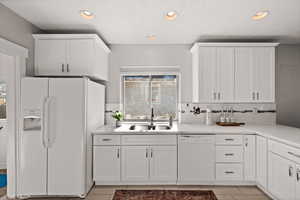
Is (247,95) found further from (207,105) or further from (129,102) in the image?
(129,102)

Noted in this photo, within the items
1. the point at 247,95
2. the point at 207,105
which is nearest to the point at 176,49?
the point at 207,105

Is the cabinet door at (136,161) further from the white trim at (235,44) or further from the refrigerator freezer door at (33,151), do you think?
the white trim at (235,44)

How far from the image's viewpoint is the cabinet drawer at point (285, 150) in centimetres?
234

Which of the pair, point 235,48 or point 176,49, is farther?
point 176,49

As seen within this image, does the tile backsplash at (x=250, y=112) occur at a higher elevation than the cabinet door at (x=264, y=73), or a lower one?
lower

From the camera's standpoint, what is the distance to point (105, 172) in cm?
336

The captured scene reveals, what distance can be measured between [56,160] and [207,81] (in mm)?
2596

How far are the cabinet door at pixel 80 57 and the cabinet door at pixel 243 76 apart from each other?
7.79 feet

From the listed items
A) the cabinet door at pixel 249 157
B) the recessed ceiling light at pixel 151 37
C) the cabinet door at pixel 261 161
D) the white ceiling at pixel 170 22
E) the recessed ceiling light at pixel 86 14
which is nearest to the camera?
the white ceiling at pixel 170 22

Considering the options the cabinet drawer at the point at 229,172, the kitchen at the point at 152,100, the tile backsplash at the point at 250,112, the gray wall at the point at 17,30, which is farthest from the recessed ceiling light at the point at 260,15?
the gray wall at the point at 17,30

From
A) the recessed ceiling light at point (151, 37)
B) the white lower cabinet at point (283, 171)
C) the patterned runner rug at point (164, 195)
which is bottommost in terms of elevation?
the patterned runner rug at point (164, 195)

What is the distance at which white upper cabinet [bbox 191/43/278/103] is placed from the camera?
379 centimetres

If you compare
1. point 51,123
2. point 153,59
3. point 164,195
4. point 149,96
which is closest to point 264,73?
point 153,59

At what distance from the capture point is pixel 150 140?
3361mm
